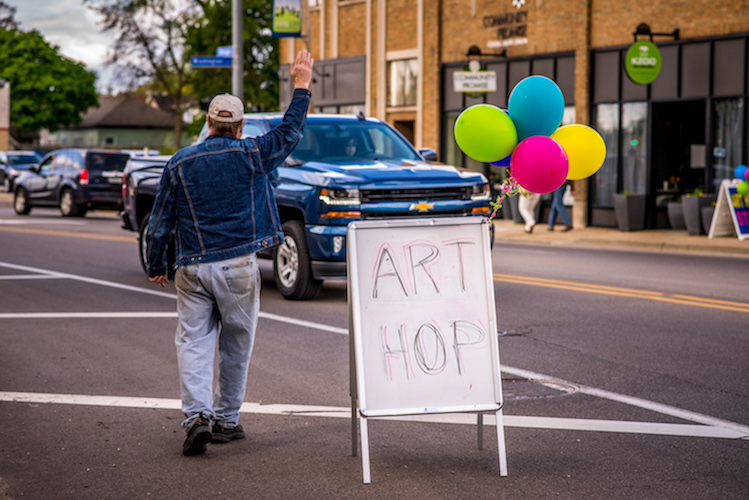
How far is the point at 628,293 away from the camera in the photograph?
39.0 ft

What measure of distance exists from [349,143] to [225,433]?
661 cm

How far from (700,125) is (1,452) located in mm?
20075

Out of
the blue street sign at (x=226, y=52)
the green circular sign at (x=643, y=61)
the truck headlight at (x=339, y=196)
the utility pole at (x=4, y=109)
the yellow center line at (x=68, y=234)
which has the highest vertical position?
the utility pole at (x=4, y=109)

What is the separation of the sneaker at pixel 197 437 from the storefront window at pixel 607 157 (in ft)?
65.9

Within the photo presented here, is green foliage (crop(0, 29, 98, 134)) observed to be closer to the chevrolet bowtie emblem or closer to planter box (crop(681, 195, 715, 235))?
planter box (crop(681, 195, 715, 235))

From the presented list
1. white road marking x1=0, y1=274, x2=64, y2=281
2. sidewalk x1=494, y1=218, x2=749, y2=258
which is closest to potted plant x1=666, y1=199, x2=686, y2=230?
sidewalk x1=494, y1=218, x2=749, y2=258

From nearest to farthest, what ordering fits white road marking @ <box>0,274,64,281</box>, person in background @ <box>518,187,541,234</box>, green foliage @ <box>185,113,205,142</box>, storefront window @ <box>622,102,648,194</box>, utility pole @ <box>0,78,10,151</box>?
white road marking @ <box>0,274,64,281</box>
person in background @ <box>518,187,541,234</box>
storefront window @ <box>622,102,648,194</box>
green foliage @ <box>185,113,205,142</box>
utility pole @ <box>0,78,10,151</box>

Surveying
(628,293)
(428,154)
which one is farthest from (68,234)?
(628,293)

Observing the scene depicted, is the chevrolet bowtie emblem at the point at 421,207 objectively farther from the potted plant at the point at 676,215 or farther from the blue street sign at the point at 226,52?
the blue street sign at the point at 226,52

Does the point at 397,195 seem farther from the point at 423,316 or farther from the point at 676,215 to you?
the point at 676,215

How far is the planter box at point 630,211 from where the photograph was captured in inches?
894

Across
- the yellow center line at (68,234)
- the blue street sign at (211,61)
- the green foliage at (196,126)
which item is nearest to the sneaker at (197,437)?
the yellow center line at (68,234)

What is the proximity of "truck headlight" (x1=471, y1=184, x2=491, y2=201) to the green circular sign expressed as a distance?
39.0 feet

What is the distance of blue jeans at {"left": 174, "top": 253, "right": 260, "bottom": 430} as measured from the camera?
5441 millimetres
